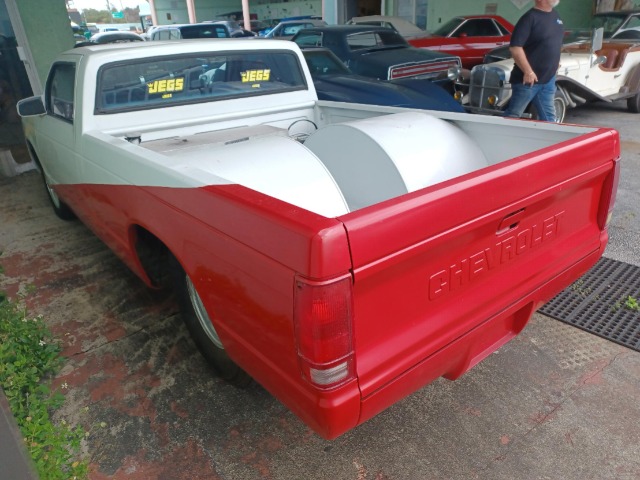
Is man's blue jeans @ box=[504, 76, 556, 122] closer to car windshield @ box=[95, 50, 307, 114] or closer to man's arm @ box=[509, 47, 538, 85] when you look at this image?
man's arm @ box=[509, 47, 538, 85]

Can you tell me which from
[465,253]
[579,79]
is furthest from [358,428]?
[579,79]

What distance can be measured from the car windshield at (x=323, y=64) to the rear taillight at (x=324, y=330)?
19.4ft

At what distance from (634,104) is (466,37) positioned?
420 cm

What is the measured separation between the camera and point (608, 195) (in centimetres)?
233

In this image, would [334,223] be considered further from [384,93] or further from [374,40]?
[374,40]

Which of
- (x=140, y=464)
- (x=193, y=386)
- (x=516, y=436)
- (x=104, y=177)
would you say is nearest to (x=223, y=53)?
(x=104, y=177)

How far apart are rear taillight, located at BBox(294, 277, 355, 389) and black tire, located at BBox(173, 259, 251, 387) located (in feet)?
3.54

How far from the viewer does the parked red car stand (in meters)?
11.3

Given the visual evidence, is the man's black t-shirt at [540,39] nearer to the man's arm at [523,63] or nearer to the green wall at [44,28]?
the man's arm at [523,63]

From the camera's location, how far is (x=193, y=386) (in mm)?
2631

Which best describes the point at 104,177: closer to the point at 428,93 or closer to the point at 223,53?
the point at 223,53

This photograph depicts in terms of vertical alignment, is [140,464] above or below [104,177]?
below

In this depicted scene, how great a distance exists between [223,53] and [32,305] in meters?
2.31

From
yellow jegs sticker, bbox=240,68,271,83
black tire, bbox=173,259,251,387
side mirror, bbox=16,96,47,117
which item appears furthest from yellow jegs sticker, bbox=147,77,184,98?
black tire, bbox=173,259,251,387
